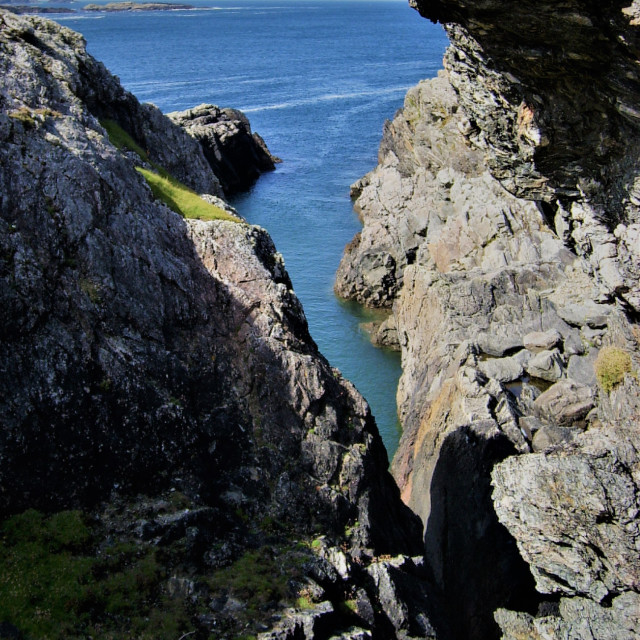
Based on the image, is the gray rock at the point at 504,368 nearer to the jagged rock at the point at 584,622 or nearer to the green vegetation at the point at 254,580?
the jagged rock at the point at 584,622

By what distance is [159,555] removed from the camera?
75.8 feet

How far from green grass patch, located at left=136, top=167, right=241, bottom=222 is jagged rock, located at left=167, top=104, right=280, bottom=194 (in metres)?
73.2

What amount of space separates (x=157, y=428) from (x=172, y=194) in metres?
12.8

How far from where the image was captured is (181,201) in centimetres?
3444

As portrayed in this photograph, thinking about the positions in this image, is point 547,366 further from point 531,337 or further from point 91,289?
point 91,289

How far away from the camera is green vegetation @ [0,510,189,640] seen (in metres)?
20.3

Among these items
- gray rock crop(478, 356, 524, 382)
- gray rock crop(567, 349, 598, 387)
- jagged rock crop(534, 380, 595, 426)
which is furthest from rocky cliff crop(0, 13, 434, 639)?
gray rock crop(567, 349, 598, 387)

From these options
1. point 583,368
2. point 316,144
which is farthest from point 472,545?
point 316,144

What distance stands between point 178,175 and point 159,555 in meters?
25.9

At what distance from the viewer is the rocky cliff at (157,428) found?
22234 millimetres

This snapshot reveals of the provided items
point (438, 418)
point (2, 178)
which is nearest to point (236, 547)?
point (2, 178)

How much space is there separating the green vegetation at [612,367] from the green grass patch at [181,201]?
55.8 feet

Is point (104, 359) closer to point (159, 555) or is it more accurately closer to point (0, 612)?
point (159, 555)

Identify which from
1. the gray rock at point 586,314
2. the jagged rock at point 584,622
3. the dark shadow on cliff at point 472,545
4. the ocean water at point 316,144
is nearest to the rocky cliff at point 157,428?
the dark shadow on cliff at point 472,545
